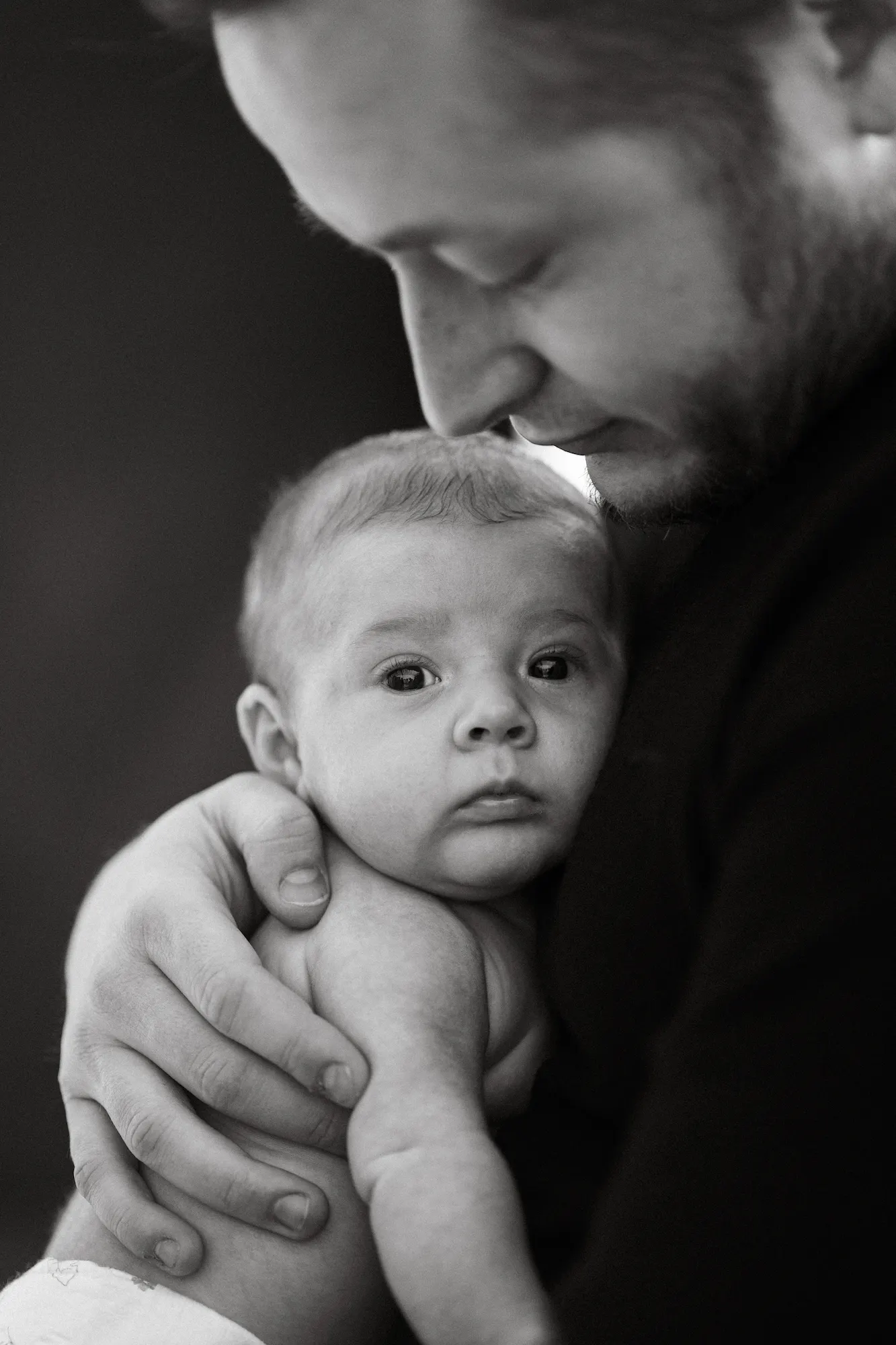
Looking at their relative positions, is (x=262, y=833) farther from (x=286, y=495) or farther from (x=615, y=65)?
(x=615, y=65)

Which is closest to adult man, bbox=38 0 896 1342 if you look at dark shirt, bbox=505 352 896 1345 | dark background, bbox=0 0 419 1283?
dark shirt, bbox=505 352 896 1345

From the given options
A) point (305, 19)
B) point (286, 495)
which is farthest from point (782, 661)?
point (286, 495)

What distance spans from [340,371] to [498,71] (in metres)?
1.25

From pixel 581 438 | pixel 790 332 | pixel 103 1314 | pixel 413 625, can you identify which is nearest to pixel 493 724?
pixel 413 625

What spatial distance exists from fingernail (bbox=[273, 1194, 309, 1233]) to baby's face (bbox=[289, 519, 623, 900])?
226 mm

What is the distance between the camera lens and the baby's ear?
3.54 feet

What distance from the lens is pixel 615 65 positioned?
673mm

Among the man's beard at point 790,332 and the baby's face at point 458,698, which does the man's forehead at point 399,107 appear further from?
the baby's face at point 458,698

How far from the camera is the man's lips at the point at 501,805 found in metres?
0.89

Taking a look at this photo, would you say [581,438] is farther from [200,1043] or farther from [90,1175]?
[90,1175]

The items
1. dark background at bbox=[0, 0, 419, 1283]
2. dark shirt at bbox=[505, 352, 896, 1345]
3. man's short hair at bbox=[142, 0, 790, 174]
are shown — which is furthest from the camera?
dark background at bbox=[0, 0, 419, 1283]

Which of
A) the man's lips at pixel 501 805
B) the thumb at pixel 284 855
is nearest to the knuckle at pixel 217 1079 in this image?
the thumb at pixel 284 855

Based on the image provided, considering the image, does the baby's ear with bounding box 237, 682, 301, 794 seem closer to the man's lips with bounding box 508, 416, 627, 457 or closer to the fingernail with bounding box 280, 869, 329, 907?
the fingernail with bounding box 280, 869, 329, 907

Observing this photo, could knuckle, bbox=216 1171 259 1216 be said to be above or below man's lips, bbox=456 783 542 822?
below
